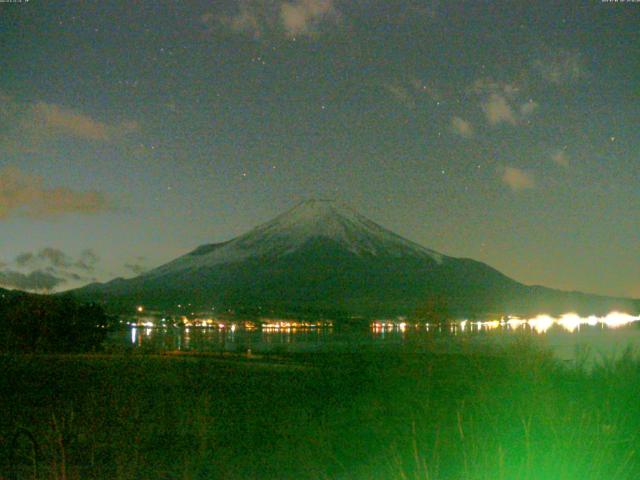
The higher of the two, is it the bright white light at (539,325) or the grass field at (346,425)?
the bright white light at (539,325)

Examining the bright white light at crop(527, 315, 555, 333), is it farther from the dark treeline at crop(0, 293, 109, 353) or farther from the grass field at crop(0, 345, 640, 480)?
the dark treeline at crop(0, 293, 109, 353)

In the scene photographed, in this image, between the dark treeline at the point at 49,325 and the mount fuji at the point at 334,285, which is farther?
the mount fuji at the point at 334,285

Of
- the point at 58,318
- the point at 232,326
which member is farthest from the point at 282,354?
the point at 232,326

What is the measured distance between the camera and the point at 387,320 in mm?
134500

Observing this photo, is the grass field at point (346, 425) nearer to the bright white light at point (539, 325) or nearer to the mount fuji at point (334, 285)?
the bright white light at point (539, 325)

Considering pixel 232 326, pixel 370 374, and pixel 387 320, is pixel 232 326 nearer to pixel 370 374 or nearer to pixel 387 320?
pixel 387 320

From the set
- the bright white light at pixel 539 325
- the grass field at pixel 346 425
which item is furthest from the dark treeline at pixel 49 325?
the bright white light at pixel 539 325

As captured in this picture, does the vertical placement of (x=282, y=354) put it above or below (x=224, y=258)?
below

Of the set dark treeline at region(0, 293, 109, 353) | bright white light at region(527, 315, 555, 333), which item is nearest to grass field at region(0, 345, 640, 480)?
bright white light at region(527, 315, 555, 333)

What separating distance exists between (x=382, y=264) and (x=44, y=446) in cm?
16364

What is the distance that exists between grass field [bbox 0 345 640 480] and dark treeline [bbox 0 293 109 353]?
19680 mm

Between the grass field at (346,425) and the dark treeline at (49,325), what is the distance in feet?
64.6

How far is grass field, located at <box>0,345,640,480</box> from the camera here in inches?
341

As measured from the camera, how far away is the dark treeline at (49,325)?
40.5 meters
